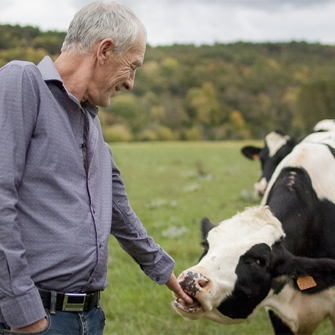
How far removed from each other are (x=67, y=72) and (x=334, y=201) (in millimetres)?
2743

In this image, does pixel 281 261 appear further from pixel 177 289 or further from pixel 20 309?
pixel 20 309

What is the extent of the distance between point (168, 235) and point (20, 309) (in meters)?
5.29

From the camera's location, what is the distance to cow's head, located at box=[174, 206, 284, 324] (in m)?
2.63

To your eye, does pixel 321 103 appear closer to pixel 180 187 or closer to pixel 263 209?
pixel 180 187

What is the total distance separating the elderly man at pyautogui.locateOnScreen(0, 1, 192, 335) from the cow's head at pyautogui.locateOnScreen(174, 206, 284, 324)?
0.80 metres

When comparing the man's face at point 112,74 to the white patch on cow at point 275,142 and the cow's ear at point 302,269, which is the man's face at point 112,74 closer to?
the cow's ear at point 302,269

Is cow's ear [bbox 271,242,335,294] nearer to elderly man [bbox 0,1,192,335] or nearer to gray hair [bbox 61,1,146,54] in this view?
elderly man [bbox 0,1,192,335]

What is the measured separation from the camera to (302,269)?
10.1 feet

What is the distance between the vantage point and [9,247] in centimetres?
154

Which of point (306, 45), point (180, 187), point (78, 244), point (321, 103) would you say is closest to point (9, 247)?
point (78, 244)

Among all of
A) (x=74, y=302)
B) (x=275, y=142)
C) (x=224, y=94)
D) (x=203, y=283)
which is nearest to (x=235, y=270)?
(x=203, y=283)

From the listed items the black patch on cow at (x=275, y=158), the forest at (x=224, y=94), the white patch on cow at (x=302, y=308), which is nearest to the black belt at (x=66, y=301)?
the white patch on cow at (x=302, y=308)

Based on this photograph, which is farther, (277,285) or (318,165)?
(318,165)

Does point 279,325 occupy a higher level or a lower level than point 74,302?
lower
